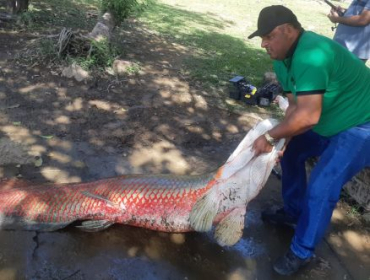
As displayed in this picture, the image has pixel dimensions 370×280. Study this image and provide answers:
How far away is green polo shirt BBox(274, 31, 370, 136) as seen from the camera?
254 centimetres

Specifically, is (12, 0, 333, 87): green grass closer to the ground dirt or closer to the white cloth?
the ground dirt

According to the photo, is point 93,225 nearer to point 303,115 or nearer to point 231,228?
point 231,228

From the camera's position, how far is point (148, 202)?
330 centimetres

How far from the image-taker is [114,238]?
134 inches

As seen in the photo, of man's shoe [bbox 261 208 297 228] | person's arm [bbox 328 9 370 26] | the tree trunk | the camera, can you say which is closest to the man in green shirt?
man's shoe [bbox 261 208 297 228]

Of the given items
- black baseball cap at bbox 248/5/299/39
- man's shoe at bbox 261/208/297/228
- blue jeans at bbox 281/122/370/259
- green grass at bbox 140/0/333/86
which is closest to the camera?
black baseball cap at bbox 248/5/299/39

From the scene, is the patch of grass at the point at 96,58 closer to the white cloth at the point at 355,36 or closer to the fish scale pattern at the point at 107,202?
the fish scale pattern at the point at 107,202

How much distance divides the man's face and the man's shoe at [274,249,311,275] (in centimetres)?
166

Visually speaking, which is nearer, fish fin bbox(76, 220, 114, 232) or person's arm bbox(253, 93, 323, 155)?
person's arm bbox(253, 93, 323, 155)

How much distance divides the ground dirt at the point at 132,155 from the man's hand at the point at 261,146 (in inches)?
41.1

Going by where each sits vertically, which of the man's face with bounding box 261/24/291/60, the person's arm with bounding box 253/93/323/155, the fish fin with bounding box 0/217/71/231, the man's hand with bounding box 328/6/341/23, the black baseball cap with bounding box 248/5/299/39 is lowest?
the fish fin with bounding box 0/217/71/231

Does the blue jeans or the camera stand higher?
the blue jeans

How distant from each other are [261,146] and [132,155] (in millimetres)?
2042

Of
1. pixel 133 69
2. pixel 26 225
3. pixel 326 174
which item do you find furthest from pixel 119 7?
pixel 326 174
